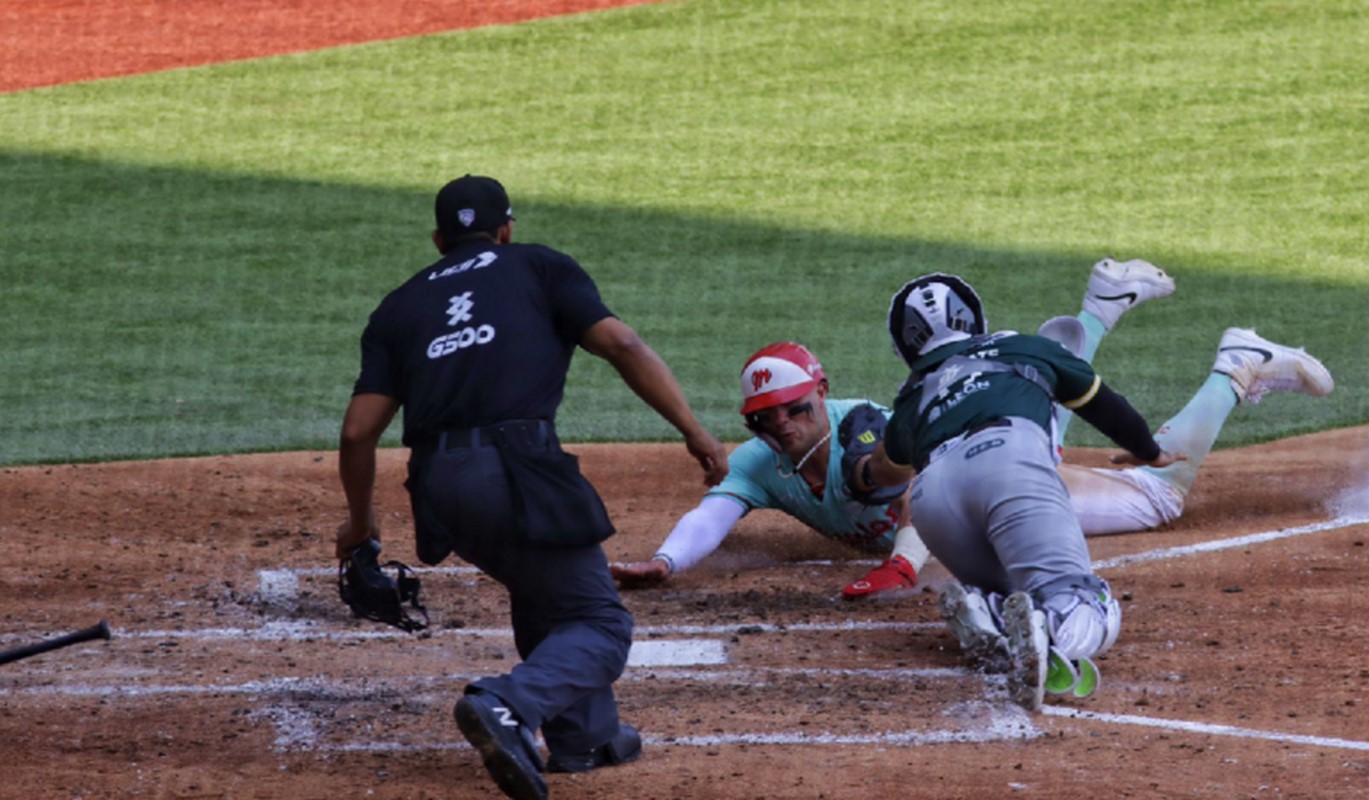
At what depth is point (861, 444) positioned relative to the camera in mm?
6648

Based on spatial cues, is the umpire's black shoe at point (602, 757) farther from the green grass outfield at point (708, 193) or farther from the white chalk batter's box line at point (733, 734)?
the green grass outfield at point (708, 193)

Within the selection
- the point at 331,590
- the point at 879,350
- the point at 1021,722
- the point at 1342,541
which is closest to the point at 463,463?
the point at 1021,722

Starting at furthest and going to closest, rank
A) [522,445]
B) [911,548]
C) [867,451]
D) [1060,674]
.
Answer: [867,451], [911,548], [1060,674], [522,445]

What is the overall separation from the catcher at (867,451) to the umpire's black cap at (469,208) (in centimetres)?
168

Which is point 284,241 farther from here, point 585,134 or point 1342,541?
point 1342,541

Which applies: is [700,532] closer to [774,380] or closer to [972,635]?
[774,380]

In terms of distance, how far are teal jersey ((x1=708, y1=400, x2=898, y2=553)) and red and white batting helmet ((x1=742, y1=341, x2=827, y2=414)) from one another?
334 mm

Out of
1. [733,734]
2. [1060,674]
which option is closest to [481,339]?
[733,734]

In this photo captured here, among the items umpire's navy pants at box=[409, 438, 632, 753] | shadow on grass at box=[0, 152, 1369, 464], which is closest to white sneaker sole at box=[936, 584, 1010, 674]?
umpire's navy pants at box=[409, 438, 632, 753]

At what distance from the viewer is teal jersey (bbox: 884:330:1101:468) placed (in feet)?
18.5

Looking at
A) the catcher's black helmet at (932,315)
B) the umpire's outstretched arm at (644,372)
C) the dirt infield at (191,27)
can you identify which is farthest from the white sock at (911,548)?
the dirt infield at (191,27)

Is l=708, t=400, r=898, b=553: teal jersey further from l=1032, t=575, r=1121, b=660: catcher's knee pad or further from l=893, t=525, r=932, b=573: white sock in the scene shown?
l=1032, t=575, r=1121, b=660: catcher's knee pad

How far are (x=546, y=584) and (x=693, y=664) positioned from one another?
1.18 m

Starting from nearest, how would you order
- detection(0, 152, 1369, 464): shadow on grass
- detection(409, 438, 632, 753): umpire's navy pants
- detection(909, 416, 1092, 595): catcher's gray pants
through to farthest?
detection(409, 438, 632, 753): umpire's navy pants → detection(909, 416, 1092, 595): catcher's gray pants → detection(0, 152, 1369, 464): shadow on grass
